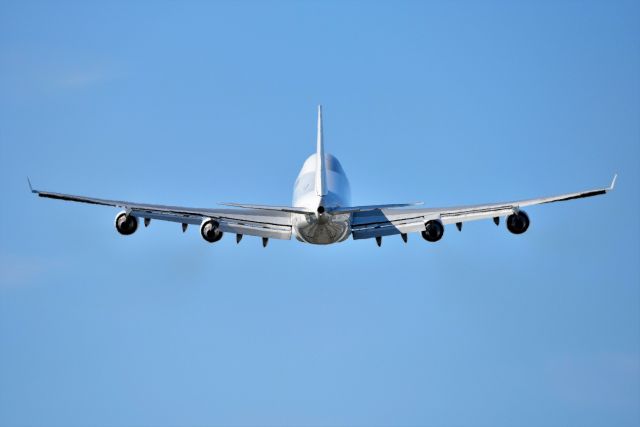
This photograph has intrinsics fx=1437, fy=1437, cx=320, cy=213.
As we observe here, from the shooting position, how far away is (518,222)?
250 ft

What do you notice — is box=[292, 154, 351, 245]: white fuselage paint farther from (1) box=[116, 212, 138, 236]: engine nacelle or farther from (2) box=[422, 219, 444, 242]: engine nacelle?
(1) box=[116, 212, 138, 236]: engine nacelle

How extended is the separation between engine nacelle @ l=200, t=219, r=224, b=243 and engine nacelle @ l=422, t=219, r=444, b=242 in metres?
11.4

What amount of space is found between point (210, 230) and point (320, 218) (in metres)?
6.07

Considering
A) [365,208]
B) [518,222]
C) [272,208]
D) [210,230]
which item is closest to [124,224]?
[210,230]

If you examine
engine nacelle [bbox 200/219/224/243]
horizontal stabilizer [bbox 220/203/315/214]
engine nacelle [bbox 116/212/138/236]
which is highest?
engine nacelle [bbox 116/212/138/236]

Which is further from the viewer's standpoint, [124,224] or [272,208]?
[124,224]

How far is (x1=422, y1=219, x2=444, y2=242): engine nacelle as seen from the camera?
77.6 meters

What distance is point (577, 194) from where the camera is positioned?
74.2 m

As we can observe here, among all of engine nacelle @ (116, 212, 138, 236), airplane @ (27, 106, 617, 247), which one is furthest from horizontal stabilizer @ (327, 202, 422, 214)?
engine nacelle @ (116, 212, 138, 236)

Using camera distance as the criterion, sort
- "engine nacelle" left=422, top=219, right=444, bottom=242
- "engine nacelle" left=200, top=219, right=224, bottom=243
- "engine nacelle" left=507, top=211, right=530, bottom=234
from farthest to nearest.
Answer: "engine nacelle" left=422, top=219, right=444, bottom=242 < "engine nacelle" left=200, top=219, right=224, bottom=243 < "engine nacelle" left=507, top=211, right=530, bottom=234

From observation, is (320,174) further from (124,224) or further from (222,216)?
(124,224)

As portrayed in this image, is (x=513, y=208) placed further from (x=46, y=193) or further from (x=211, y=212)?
(x=46, y=193)

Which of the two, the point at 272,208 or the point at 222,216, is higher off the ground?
the point at 222,216

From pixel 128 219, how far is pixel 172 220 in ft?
9.65
